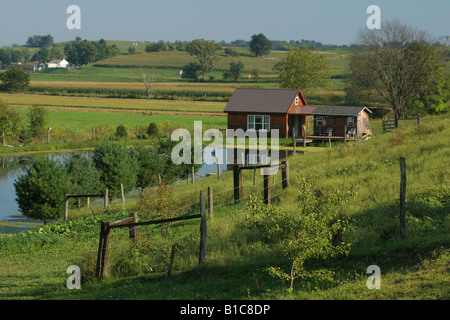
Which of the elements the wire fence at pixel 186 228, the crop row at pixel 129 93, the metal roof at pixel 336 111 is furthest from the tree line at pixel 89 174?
the crop row at pixel 129 93

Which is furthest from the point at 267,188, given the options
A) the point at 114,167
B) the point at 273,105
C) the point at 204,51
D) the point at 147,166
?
the point at 204,51

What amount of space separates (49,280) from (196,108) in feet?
232

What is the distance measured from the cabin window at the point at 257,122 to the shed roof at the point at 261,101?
823 millimetres

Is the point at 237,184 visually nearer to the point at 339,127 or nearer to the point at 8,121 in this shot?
the point at 339,127

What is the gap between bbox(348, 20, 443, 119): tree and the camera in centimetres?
6112

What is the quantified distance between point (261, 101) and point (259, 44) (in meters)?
→ 130

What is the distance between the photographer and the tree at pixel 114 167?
2795 cm

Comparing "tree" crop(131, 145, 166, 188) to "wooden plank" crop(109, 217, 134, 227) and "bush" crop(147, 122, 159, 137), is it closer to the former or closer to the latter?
"wooden plank" crop(109, 217, 134, 227)

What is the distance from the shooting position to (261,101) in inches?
2055

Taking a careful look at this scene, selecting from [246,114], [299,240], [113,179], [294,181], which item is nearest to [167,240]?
[299,240]

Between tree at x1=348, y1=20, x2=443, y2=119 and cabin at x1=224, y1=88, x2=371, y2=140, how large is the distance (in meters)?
11.8

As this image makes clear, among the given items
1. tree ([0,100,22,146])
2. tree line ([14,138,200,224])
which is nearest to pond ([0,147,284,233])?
tree line ([14,138,200,224])

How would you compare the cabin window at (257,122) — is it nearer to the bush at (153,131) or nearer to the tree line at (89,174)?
the bush at (153,131)
